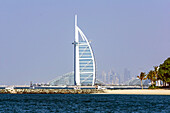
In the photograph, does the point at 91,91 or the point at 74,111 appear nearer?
the point at 74,111

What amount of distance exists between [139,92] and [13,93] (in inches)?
1665

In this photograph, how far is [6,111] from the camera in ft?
223

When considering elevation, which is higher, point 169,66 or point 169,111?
point 169,66

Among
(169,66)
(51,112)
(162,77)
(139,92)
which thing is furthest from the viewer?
(162,77)

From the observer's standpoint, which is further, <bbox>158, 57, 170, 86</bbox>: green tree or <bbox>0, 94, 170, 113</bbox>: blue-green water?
<bbox>158, 57, 170, 86</bbox>: green tree

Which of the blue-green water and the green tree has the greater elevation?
the green tree

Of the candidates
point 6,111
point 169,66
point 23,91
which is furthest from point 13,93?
point 6,111

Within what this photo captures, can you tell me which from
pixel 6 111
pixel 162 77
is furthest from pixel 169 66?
pixel 6 111

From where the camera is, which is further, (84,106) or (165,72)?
(165,72)

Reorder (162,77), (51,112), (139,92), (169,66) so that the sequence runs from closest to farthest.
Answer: (51,112)
(139,92)
(169,66)
(162,77)

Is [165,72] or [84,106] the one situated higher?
[165,72]

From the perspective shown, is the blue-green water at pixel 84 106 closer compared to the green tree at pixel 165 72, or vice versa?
the blue-green water at pixel 84 106

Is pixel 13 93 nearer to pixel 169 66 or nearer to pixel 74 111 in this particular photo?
pixel 169 66

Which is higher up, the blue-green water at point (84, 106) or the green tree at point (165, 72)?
the green tree at point (165, 72)
